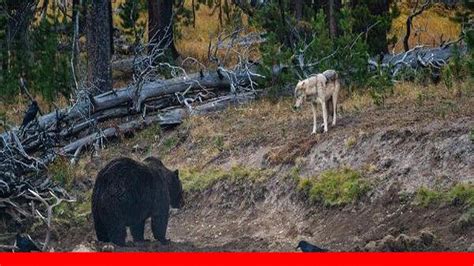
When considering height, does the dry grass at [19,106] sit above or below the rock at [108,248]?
below

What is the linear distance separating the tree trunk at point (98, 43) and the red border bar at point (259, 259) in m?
12.2

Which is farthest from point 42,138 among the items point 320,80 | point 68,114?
point 320,80

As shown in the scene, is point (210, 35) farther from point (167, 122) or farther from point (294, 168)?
point (294, 168)

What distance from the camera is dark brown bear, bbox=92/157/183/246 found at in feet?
48.5

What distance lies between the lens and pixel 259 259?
12.3 metres

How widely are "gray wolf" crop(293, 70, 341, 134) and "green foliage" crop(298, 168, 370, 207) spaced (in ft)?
4.26

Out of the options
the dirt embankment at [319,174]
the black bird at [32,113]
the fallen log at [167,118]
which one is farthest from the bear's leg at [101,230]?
the fallen log at [167,118]

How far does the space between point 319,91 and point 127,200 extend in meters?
4.04

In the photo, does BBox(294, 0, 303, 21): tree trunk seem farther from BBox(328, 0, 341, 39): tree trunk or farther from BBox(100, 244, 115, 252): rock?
BBox(100, 244, 115, 252): rock

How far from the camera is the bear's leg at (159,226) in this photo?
15.3m

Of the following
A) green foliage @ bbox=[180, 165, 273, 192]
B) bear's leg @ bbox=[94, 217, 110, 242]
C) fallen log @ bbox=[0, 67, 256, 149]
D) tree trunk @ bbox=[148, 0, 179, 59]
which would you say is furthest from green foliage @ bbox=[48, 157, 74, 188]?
tree trunk @ bbox=[148, 0, 179, 59]

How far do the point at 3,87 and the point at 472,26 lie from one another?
9481 millimetres

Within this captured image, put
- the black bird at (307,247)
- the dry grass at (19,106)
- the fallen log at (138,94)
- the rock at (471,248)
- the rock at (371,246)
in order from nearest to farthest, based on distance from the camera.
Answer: the rock at (471,248), the rock at (371,246), the black bird at (307,247), the fallen log at (138,94), the dry grass at (19,106)

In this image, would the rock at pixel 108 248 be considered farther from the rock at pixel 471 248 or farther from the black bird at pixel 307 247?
the rock at pixel 471 248
